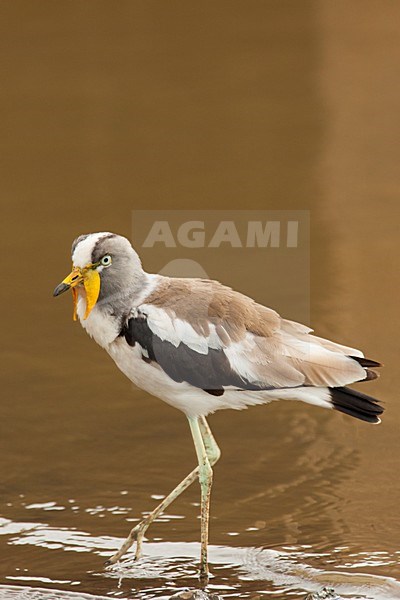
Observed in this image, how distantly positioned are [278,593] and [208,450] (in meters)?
0.54

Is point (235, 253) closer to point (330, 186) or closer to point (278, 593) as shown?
point (330, 186)

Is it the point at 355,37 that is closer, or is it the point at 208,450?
the point at 208,450

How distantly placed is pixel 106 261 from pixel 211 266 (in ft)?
9.96

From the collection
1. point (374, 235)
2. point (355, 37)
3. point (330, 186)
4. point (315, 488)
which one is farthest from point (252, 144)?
point (315, 488)

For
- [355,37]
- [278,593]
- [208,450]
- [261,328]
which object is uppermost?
[355,37]

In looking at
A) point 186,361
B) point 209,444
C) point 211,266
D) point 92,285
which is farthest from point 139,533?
point 211,266

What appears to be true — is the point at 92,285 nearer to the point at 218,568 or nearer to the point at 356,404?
the point at 356,404

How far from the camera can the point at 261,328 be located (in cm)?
422

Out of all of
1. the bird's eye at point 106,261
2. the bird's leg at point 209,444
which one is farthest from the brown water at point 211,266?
the bird's eye at point 106,261

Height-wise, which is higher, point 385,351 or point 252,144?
point 252,144

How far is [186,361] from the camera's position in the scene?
4.09 meters

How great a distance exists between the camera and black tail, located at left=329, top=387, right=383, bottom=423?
405cm

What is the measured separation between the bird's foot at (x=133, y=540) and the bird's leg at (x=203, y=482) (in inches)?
7.5

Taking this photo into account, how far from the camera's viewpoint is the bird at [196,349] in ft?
13.4
